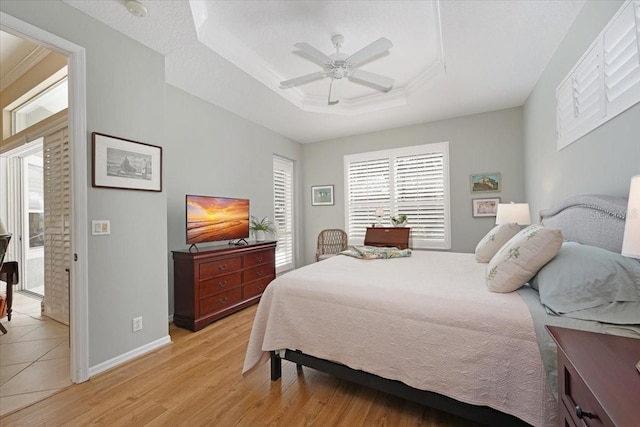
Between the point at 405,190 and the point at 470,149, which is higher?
the point at 470,149

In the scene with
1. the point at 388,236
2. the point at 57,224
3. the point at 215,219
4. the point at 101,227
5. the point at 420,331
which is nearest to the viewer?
the point at 420,331

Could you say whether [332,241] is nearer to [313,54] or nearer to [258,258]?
[258,258]

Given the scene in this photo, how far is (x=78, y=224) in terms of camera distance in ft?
6.52

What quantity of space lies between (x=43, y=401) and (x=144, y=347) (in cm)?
67

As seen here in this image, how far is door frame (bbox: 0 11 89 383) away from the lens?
6.46ft

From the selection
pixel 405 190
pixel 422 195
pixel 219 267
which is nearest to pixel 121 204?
pixel 219 267

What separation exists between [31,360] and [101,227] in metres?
1.32

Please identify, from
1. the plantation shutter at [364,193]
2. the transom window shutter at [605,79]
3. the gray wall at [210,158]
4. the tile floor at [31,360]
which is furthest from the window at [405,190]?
the tile floor at [31,360]

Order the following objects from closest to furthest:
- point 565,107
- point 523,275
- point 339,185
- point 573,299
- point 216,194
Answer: point 573,299 < point 523,275 < point 565,107 < point 216,194 < point 339,185

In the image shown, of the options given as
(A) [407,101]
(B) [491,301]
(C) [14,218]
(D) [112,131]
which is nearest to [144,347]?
(D) [112,131]

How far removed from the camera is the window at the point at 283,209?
4949mm

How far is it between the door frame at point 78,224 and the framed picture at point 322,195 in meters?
3.83

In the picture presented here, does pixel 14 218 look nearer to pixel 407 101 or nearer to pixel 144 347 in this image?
pixel 144 347

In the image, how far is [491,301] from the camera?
1378 millimetres
